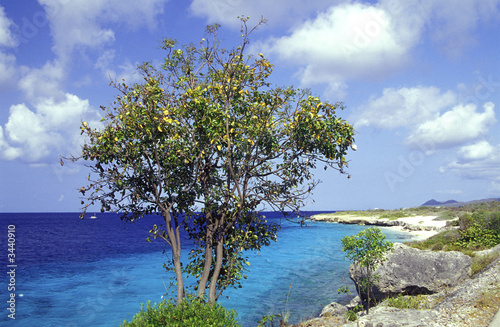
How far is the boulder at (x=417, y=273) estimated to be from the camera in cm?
A: 1784

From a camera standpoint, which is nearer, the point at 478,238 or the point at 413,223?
the point at 478,238

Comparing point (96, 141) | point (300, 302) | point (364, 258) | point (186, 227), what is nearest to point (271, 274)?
point (300, 302)

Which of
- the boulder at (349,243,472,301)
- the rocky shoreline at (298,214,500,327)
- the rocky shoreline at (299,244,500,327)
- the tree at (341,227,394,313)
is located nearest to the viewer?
the rocky shoreline at (299,244,500,327)

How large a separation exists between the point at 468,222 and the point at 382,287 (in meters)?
20.3

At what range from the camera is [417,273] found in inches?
720

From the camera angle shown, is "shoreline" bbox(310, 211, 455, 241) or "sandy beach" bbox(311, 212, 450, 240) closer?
"shoreline" bbox(310, 211, 455, 241)

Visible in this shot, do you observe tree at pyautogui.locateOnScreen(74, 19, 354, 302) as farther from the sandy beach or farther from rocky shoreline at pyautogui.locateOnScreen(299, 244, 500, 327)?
the sandy beach

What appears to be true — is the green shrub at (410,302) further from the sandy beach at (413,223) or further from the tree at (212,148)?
the sandy beach at (413,223)

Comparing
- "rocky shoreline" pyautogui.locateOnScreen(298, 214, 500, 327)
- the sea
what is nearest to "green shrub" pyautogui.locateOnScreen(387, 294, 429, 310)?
"rocky shoreline" pyautogui.locateOnScreen(298, 214, 500, 327)

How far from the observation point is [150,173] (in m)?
10.0

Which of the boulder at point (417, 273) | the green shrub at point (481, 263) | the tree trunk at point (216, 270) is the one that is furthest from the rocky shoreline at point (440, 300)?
the tree trunk at point (216, 270)

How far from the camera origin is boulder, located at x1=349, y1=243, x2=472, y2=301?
17.8 m

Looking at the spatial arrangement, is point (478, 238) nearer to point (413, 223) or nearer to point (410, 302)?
point (410, 302)

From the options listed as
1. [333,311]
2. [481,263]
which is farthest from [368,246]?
[481,263]
